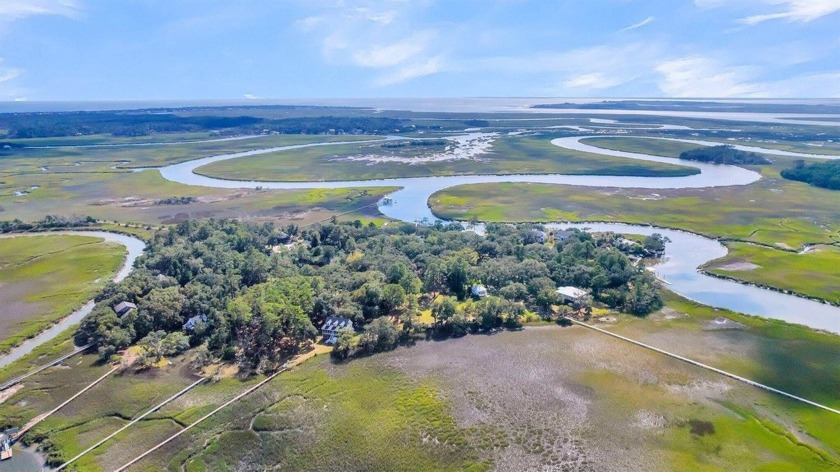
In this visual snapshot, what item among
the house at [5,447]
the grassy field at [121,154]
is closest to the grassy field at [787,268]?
the house at [5,447]

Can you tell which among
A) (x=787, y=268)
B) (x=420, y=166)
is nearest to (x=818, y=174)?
(x=787, y=268)

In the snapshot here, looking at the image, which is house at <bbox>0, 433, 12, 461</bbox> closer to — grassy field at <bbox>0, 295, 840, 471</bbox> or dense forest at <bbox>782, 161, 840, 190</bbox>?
grassy field at <bbox>0, 295, 840, 471</bbox>

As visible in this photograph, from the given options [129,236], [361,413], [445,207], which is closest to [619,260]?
[361,413]

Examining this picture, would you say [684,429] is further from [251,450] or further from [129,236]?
[129,236]

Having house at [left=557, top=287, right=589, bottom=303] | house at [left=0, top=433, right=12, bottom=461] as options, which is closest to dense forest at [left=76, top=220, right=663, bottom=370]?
house at [left=557, top=287, right=589, bottom=303]

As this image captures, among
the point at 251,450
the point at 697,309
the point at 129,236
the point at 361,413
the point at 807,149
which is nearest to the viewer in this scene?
the point at 251,450

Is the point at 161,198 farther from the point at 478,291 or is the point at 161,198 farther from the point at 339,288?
the point at 478,291
